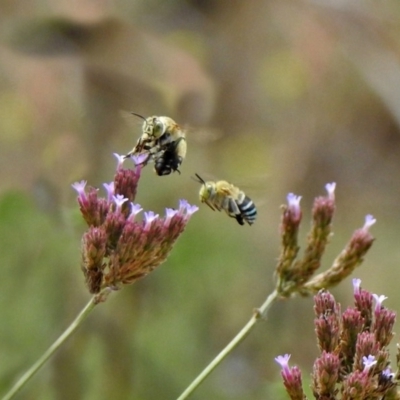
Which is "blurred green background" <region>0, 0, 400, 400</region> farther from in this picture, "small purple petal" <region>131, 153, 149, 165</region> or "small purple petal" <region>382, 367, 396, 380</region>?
"small purple petal" <region>382, 367, 396, 380</region>

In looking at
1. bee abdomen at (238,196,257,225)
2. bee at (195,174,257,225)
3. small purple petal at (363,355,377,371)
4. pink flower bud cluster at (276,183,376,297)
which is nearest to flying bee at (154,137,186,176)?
bee at (195,174,257,225)

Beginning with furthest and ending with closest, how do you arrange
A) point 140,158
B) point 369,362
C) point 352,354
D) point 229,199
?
1. point 229,199
2. point 140,158
3. point 352,354
4. point 369,362

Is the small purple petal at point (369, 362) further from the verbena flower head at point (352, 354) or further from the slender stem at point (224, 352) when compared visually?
the slender stem at point (224, 352)

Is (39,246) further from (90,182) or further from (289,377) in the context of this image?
(289,377)

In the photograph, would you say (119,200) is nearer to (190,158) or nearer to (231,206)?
(231,206)

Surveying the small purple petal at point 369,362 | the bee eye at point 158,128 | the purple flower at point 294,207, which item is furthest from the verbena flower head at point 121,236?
the small purple petal at point 369,362

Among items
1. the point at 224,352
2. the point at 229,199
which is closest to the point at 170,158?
the point at 229,199
